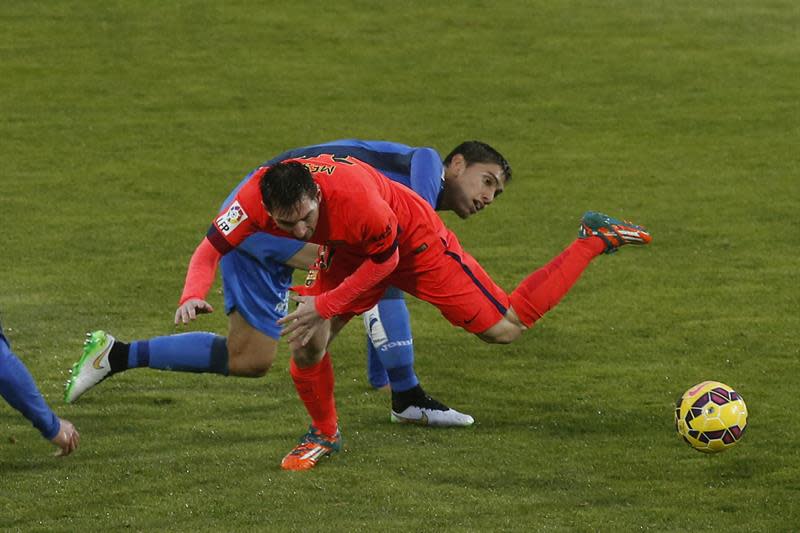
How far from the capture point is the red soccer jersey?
6.70 metres

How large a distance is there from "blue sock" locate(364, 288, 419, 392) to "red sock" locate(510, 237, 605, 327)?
0.78m

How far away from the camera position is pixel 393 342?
8234 mm

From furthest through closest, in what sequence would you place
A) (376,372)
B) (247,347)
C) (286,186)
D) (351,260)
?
(376,372) < (247,347) < (351,260) < (286,186)

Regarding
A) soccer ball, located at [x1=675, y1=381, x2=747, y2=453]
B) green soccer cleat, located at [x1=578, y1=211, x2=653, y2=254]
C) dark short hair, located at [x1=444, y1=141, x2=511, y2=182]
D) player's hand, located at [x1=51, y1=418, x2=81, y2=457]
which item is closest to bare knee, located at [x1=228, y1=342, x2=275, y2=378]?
player's hand, located at [x1=51, y1=418, x2=81, y2=457]

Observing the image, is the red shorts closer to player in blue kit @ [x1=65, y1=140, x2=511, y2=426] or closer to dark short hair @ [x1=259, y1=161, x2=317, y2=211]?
player in blue kit @ [x1=65, y1=140, x2=511, y2=426]

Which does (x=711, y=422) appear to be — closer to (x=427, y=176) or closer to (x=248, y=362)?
(x=427, y=176)

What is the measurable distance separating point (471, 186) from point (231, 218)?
1.71 m

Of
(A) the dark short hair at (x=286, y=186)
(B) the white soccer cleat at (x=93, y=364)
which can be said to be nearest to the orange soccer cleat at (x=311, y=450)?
(B) the white soccer cleat at (x=93, y=364)

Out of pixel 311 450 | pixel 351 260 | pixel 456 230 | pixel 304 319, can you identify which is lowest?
pixel 311 450

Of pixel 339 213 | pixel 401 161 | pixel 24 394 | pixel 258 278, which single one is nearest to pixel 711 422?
pixel 339 213

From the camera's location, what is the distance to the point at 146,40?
20172mm

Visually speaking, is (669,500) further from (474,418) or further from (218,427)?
(218,427)

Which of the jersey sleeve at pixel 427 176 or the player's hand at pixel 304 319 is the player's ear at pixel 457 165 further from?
the player's hand at pixel 304 319

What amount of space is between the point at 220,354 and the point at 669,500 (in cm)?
273
